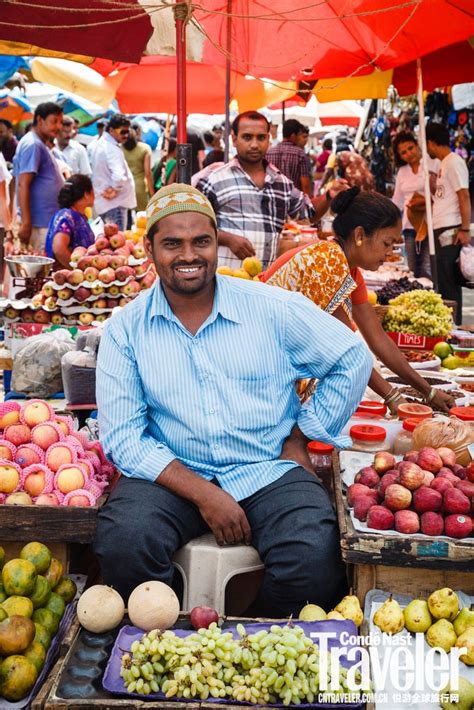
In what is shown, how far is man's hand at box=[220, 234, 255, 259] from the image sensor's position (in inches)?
199

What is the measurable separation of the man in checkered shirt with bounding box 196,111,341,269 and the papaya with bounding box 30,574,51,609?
3170 mm

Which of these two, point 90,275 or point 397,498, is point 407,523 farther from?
point 90,275

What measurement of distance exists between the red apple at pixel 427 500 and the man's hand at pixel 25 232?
5861 millimetres

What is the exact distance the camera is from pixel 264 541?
2.43 metres

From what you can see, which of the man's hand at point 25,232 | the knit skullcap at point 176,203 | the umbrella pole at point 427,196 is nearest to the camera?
the knit skullcap at point 176,203

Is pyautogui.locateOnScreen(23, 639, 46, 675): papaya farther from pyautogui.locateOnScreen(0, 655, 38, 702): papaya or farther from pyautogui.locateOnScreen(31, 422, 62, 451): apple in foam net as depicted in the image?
pyautogui.locateOnScreen(31, 422, 62, 451): apple in foam net

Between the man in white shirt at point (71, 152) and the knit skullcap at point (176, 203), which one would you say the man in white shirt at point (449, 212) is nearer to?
the knit skullcap at point (176, 203)

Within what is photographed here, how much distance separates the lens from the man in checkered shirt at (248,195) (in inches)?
203

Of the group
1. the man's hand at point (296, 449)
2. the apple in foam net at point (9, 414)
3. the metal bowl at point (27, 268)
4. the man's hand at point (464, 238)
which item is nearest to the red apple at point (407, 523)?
the man's hand at point (296, 449)

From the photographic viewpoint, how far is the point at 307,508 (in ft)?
8.09

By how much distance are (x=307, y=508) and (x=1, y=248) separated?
6727mm

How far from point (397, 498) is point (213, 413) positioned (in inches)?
26.0

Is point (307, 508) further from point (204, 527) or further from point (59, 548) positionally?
point (59, 548)

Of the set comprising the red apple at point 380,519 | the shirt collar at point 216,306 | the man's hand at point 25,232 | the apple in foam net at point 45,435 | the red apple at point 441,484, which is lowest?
the red apple at point 380,519
